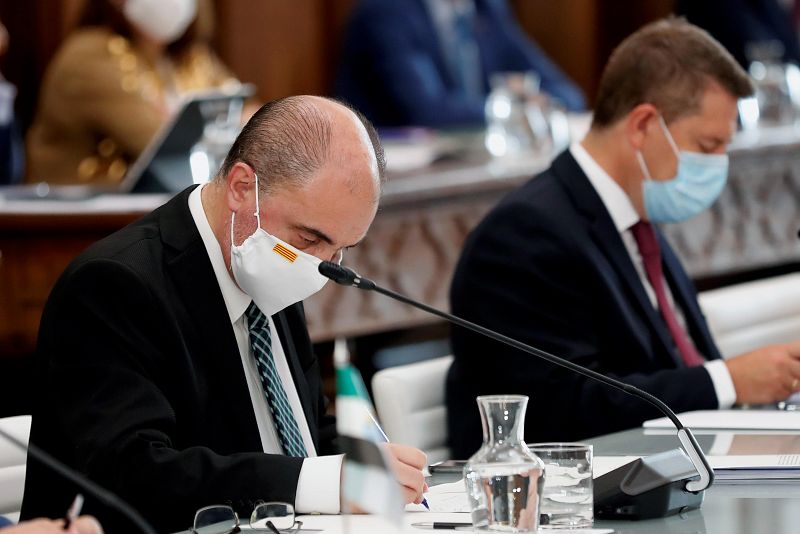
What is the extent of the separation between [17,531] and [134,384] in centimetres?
43

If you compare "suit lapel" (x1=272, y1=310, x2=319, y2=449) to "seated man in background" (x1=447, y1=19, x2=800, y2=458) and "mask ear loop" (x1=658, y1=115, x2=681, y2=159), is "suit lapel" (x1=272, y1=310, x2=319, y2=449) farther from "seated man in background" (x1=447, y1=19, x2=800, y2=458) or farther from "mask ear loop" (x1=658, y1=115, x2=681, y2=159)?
"mask ear loop" (x1=658, y1=115, x2=681, y2=159)

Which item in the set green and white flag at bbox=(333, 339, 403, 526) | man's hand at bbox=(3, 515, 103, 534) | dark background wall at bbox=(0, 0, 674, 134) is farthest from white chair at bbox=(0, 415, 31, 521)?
dark background wall at bbox=(0, 0, 674, 134)

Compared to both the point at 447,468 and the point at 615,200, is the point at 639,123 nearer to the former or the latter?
the point at 615,200

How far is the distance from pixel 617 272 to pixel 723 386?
→ 35cm

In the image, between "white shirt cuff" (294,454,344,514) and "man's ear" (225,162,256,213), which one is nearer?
"white shirt cuff" (294,454,344,514)

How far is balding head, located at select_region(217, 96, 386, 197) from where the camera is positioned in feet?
6.97

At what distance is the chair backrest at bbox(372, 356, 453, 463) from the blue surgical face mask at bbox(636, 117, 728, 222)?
634 millimetres

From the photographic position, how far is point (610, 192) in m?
3.12

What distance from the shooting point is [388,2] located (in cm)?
668

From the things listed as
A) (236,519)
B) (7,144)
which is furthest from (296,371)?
(7,144)

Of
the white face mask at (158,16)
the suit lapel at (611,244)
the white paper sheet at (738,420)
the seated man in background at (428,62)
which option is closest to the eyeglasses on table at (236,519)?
the white paper sheet at (738,420)

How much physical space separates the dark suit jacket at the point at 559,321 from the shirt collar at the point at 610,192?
0.05m

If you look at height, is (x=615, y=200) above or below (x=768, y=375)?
above

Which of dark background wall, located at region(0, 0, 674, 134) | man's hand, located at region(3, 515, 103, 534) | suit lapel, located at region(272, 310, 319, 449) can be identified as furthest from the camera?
dark background wall, located at region(0, 0, 674, 134)
